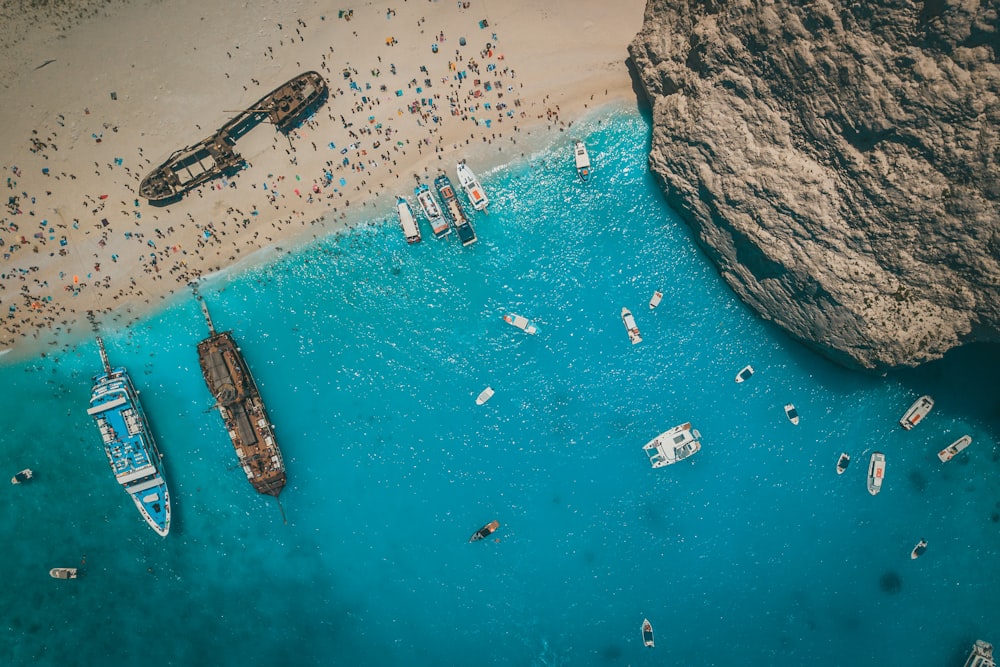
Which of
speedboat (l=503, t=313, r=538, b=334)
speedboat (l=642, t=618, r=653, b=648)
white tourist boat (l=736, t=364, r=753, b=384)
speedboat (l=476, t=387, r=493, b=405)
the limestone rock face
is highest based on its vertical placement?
the limestone rock face

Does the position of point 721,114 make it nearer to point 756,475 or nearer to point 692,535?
point 756,475

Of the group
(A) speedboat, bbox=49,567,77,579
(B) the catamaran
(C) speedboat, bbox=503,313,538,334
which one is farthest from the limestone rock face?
(A) speedboat, bbox=49,567,77,579

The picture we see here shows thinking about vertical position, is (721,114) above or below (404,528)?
above

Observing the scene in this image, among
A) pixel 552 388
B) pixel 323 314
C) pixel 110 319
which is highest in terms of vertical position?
pixel 110 319

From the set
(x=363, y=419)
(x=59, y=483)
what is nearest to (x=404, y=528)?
(x=363, y=419)

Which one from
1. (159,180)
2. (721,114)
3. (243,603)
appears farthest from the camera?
(243,603)

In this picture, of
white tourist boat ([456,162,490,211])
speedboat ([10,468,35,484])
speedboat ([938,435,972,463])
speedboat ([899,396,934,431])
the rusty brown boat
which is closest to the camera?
the rusty brown boat

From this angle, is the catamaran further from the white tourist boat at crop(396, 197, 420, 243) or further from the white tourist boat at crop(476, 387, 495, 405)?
the white tourist boat at crop(476, 387, 495, 405)

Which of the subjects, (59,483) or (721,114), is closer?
(721,114)
